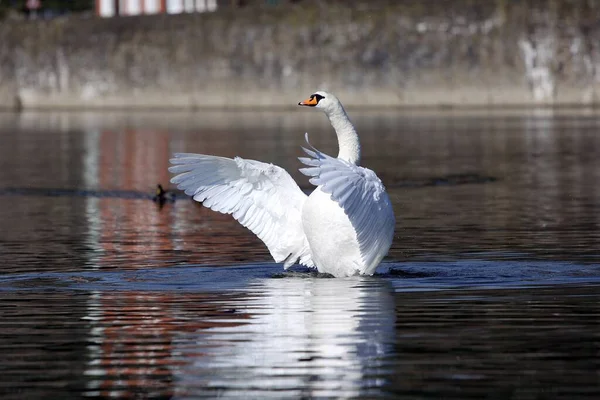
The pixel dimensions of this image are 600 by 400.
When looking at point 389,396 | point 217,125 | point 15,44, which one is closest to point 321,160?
point 389,396

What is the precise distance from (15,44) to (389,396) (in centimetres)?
5704

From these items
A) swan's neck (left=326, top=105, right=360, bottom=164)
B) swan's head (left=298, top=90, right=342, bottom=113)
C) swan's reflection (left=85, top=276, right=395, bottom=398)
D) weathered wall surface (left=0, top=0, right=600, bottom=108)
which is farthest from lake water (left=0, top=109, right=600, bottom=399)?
weathered wall surface (left=0, top=0, right=600, bottom=108)

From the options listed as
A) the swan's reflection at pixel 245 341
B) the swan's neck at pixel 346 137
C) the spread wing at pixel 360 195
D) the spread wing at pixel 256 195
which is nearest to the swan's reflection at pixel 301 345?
the swan's reflection at pixel 245 341

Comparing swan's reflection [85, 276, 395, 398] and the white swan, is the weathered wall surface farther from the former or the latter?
swan's reflection [85, 276, 395, 398]

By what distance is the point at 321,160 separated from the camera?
1165 cm

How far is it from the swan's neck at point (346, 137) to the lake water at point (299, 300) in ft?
3.55

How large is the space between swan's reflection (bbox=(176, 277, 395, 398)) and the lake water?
0.02 meters

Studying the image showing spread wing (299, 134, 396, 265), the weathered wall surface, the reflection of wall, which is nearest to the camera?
the reflection of wall

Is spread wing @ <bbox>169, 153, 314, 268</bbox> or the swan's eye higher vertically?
the swan's eye

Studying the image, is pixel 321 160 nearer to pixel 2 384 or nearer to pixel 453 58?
pixel 2 384

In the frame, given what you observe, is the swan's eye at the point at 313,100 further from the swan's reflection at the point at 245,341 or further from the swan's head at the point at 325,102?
the swan's reflection at the point at 245,341

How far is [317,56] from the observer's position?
57.4 metres

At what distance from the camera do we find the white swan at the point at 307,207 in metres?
12.8

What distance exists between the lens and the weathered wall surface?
2127 inches
